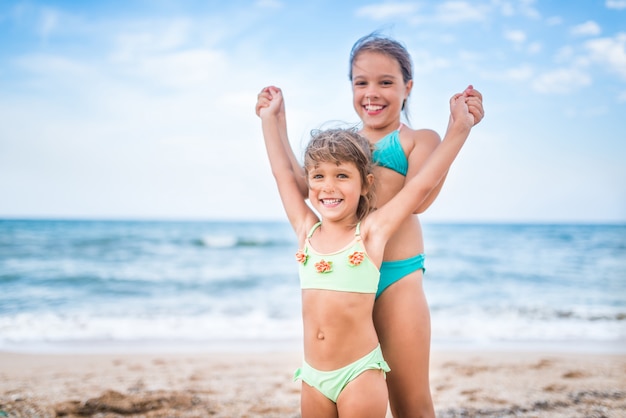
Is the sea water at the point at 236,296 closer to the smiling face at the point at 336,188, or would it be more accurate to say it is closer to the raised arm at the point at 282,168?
the raised arm at the point at 282,168

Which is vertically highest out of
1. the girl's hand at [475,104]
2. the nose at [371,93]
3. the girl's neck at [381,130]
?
the nose at [371,93]

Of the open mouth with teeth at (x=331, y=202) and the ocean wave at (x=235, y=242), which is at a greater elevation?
the open mouth with teeth at (x=331, y=202)

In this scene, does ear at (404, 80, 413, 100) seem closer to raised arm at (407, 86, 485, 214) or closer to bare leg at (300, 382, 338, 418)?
raised arm at (407, 86, 485, 214)

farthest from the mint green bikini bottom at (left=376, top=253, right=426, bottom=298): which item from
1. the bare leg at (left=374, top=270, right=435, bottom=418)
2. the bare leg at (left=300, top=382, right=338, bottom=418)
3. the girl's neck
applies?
the girl's neck

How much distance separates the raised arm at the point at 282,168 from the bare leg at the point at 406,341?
0.55 metres

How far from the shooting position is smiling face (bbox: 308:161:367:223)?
2459 mm

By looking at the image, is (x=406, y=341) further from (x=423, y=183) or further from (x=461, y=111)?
(x=461, y=111)

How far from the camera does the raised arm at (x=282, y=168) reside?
2.68 m

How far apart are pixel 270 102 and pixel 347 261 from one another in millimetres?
1153

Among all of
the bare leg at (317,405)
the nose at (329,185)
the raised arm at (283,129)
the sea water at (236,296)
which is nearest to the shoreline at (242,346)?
the sea water at (236,296)

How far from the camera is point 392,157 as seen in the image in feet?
8.87

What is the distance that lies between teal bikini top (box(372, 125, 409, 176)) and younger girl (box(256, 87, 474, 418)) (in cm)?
18

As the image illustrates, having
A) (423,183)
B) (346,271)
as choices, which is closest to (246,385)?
(346,271)

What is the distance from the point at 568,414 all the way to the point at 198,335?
19.3ft
